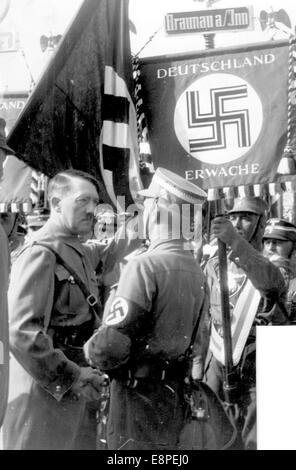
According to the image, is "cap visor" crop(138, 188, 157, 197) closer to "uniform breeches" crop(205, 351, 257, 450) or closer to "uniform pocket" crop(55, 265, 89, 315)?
"uniform pocket" crop(55, 265, 89, 315)

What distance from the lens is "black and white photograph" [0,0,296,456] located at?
9.34 feet

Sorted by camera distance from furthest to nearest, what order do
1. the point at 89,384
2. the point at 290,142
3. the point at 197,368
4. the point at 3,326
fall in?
the point at 290,142 → the point at 197,368 → the point at 89,384 → the point at 3,326

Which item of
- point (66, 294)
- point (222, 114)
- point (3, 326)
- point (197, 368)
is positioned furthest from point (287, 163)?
point (3, 326)

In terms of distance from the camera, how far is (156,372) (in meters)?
2.83

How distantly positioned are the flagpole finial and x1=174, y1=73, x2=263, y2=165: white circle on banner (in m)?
0.15

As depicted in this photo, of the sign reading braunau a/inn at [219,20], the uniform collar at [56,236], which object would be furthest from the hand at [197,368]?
the sign reading braunau a/inn at [219,20]

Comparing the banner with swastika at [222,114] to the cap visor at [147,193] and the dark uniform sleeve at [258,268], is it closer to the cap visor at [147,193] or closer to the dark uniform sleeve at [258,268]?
the cap visor at [147,193]

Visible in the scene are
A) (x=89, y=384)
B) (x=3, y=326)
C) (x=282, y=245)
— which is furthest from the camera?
(x=282, y=245)

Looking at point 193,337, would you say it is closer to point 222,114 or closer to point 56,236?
point 56,236

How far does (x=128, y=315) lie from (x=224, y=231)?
1.90 ft

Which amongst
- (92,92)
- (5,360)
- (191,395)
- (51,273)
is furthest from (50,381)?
(92,92)

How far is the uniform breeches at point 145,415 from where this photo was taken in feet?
9.38

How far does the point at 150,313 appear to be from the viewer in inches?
112

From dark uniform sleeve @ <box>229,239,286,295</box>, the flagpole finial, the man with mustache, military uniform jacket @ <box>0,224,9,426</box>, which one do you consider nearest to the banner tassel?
the flagpole finial
